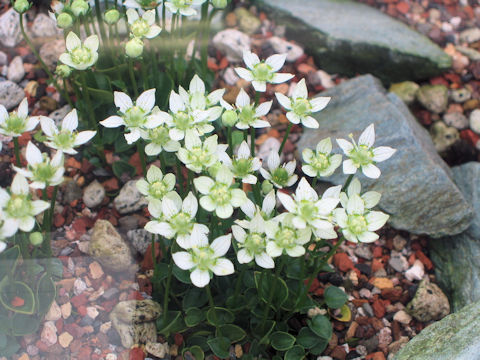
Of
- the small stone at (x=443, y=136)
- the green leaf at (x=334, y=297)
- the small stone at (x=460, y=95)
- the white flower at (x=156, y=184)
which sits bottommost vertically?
the green leaf at (x=334, y=297)

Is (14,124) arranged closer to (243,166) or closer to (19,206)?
(19,206)

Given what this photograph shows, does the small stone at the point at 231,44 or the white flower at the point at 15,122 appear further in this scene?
the small stone at the point at 231,44

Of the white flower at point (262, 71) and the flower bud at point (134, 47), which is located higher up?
the flower bud at point (134, 47)

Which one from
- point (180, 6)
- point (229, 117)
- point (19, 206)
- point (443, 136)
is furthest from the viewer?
point (443, 136)

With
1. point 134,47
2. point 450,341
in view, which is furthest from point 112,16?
point 450,341

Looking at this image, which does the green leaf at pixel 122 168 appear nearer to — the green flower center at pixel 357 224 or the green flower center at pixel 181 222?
the green flower center at pixel 181 222

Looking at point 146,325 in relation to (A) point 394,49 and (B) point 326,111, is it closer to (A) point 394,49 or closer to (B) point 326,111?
(B) point 326,111

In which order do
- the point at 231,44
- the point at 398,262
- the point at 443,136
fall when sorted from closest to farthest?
the point at 398,262
the point at 443,136
the point at 231,44

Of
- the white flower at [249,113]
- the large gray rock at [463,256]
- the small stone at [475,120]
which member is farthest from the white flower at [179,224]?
the small stone at [475,120]
